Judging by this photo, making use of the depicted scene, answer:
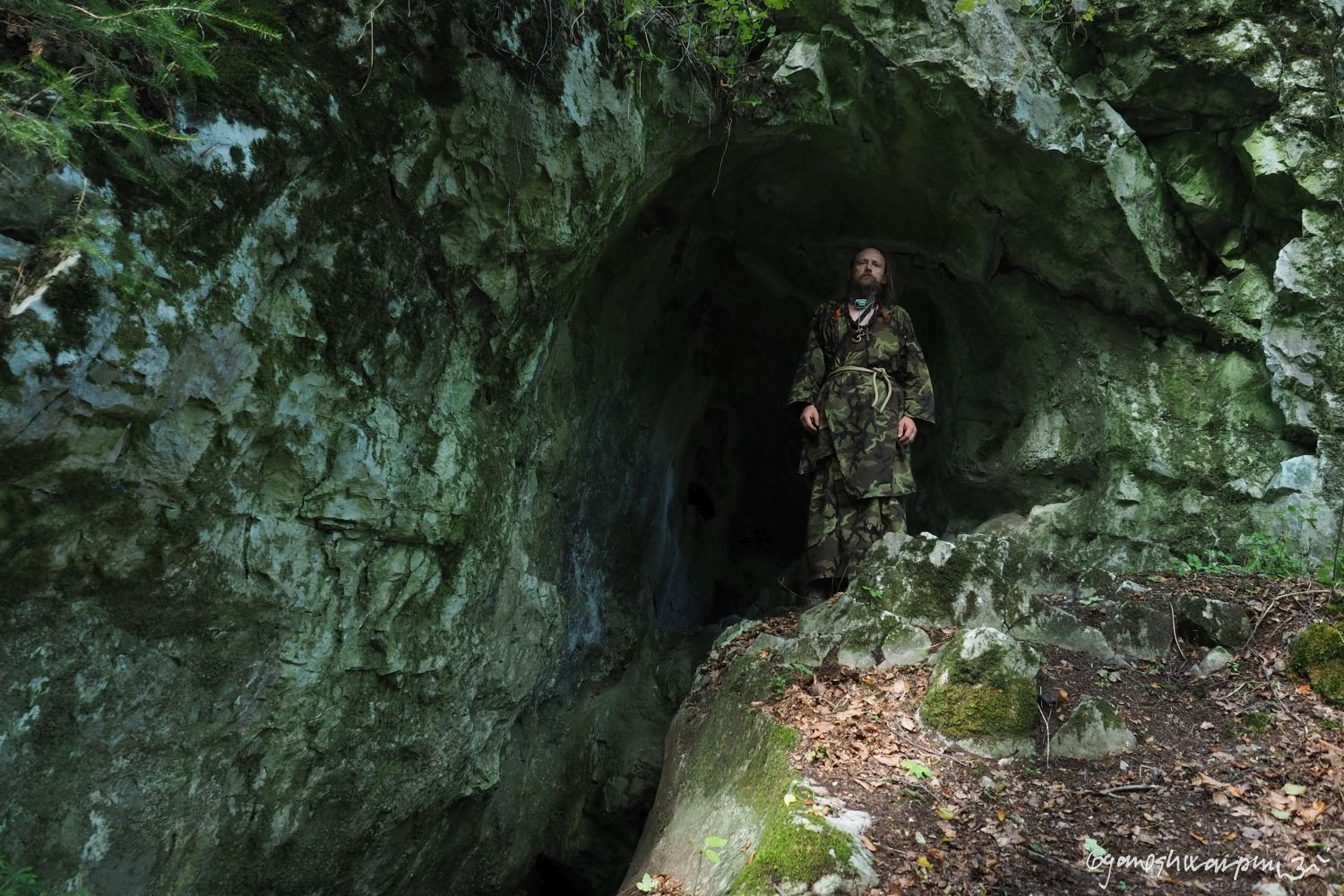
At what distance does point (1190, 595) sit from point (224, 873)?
4846 mm

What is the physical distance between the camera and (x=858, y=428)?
6.16m

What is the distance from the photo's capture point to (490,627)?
486cm

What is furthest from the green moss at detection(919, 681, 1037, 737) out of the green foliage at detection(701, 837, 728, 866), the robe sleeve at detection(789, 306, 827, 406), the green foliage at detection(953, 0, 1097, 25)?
the green foliage at detection(953, 0, 1097, 25)

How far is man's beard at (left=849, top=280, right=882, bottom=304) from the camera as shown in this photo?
6391mm

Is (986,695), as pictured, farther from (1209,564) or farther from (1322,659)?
(1209,564)

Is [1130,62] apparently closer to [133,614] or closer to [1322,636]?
[1322,636]

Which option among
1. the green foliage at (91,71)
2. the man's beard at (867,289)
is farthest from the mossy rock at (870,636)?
the green foliage at (91,71)

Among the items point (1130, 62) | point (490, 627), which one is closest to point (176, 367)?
point (490, 627)

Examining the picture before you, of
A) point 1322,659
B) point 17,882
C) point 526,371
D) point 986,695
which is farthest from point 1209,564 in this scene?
point 17,882

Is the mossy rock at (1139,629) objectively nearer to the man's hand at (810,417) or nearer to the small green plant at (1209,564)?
the small green plant at (1209,564)

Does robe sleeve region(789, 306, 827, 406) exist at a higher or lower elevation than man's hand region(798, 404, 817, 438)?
higher

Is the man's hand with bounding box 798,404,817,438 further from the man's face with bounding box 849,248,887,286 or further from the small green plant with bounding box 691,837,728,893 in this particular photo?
the small green plant with bounding box 691,837,728,893

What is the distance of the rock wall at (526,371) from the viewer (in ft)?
9.73

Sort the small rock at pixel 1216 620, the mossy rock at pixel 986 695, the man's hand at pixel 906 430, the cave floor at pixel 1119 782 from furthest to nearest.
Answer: the man's hand at pixel 906 430 < the small rock at pixel 1216 620 < the mossy rock at pixel 986 695 < the cave floor at pixel 1119 782
